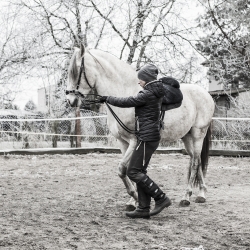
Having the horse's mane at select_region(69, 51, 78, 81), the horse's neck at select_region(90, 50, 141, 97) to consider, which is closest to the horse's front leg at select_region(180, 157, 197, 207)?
the horse's neck at select_region(90, 50, 141, 97)

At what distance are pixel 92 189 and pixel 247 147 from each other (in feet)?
25.9

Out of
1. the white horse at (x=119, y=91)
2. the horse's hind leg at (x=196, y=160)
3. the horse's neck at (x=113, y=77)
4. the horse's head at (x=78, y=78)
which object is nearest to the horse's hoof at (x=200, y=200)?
the white horse at (x=119, y=91)

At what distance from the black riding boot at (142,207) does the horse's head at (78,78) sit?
1.24 m

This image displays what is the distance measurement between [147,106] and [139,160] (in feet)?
1.91

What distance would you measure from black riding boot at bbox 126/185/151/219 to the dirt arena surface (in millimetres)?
81

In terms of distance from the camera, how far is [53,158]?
37.7 feet

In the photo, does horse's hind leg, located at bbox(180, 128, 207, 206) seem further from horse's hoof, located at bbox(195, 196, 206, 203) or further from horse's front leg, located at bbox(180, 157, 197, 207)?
horse's hoof, located at bbox(195, 196, 206, 203)

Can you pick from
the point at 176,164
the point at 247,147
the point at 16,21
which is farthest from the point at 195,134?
the point at 16,21

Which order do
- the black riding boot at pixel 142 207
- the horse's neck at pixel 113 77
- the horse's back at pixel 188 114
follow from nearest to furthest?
the black riding boot at pixel 142 207 → the horse's neck at pixel 113 77 → the horse's back at pixel 188 114

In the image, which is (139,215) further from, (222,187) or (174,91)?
(222,187)

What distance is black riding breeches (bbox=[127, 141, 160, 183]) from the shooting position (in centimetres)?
435

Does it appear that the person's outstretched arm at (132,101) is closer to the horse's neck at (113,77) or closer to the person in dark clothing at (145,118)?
the person in dark clothing at (145,118)

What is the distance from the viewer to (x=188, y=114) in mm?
5434

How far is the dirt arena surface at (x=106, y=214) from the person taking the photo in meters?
3.46
